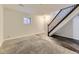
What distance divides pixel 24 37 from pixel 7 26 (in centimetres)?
75

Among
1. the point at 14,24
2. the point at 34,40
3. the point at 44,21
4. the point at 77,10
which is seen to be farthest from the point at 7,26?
the point at 77,10

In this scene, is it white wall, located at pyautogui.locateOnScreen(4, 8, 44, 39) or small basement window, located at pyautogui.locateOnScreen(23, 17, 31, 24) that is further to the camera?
small basement window, located at pyautogui.locateOnScreen(23, 17, 31, 24)

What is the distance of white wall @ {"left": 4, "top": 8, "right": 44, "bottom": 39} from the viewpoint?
364cm

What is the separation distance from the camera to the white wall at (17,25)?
3637mm

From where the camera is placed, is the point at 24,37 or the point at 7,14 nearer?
the point at 7,14

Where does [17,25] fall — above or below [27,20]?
below

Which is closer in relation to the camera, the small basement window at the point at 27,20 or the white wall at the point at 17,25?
the white wall at the point at 17,25

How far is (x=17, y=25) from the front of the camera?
13.5 feet
